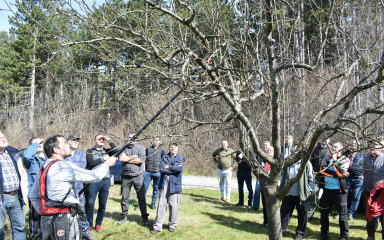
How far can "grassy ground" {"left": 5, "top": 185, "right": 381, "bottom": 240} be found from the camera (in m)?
7.38

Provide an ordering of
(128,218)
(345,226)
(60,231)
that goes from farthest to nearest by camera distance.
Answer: (128,218) → (345,226) → (60,231)

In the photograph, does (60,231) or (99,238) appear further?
(99,238)

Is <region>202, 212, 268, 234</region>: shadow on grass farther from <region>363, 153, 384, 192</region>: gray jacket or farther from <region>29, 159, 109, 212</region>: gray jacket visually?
<region>29, 159, 109, 212</region>: gray jacket

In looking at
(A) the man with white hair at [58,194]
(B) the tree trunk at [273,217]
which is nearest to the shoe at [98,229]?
(A) the man with white hair at [58,194]

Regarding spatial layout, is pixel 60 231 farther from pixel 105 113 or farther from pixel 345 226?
pixel 105 113

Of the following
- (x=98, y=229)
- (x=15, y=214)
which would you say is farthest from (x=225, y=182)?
(x=15, y=214)

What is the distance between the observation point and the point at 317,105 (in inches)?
547

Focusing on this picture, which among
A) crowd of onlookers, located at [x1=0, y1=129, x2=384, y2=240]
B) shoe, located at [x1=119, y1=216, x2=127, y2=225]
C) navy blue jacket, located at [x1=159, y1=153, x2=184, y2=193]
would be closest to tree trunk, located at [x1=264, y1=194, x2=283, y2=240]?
crowd of onlookers, located at [x1=0, y1=129, x2=384, y2=240]

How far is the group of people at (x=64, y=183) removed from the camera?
4070mm

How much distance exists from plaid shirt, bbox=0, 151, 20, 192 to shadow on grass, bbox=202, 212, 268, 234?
15.7 ft

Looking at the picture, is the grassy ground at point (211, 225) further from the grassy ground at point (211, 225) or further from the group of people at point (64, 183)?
the group of people at point (64, 183)

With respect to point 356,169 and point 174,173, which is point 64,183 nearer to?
point 174,173

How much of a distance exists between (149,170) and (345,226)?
529 centimetres

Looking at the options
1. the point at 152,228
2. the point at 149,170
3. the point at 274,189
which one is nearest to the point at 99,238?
the point at 152,228
